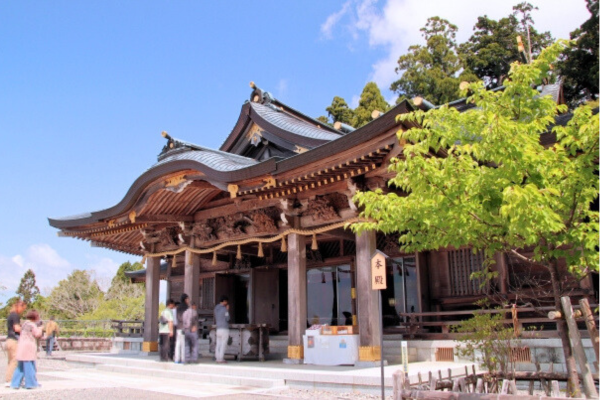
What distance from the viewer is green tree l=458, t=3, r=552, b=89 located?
120 feet

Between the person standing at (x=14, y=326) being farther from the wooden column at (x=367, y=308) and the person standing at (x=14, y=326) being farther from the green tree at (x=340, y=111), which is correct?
the green tree at (x=340, y=111)

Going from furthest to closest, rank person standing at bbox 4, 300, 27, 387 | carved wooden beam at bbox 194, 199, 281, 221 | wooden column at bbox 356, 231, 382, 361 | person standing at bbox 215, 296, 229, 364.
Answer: carved wooden beam at bbox 194, 199, 281, 221, person standing at bbox 215, 296, 229, 364, wooden column at bbox 356, 231, 382, 361, person standing at bbox 4, 300, 27, 387

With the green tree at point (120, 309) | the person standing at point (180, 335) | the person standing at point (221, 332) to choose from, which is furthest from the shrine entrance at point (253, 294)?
the green tree at point (120, 309)

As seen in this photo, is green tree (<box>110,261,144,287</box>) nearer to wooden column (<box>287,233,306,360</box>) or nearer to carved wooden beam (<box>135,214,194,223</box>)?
carved wooden beam (<box>135,214,194,223</box>)

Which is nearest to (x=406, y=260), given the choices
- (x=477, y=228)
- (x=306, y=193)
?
(x=306, y=193)

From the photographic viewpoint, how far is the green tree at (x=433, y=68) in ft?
114

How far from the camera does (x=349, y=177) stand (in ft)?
34.4

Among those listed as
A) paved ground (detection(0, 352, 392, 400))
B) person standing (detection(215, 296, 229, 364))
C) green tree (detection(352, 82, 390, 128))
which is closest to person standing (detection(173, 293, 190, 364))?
person standing (detection(215, 296, 229, 364))

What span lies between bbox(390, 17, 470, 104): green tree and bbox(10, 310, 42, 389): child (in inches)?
1201

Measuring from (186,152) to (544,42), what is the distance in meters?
33.2

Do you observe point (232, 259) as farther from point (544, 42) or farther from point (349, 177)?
point (544, 42)

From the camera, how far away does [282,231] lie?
40.6ft

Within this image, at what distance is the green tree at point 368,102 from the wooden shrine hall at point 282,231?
55.0 feet

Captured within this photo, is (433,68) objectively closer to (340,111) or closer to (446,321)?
(340,111)
